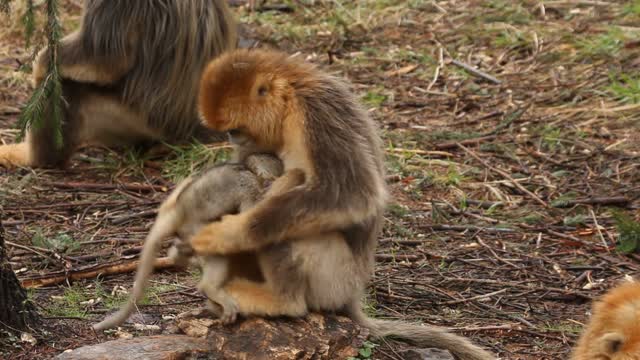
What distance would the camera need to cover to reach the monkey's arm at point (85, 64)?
8.03m

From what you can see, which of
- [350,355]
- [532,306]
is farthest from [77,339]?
[532,306]

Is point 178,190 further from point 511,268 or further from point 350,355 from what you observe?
point 511,268

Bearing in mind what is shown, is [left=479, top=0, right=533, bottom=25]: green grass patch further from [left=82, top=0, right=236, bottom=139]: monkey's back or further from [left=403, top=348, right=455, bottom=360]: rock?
[left=403, top=348, right=455, bottom=360]: rock

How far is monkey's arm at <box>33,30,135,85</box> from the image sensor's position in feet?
26.3

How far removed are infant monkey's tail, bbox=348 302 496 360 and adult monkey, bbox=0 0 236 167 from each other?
3.60 meters

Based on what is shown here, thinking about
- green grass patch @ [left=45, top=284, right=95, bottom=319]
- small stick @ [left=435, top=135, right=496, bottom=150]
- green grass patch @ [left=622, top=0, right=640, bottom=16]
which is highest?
green grass patch @ [left=622, top=0, right=640, bottom=16]

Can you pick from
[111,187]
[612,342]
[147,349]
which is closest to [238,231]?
[147,349]

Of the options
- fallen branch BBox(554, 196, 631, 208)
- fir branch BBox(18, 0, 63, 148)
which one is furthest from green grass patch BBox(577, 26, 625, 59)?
fir branch BBox(18, 0, 63, 148)

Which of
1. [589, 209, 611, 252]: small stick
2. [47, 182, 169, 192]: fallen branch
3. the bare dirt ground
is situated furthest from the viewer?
[47, 182, 169, 192]: fallen branch

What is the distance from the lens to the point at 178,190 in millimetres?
4715

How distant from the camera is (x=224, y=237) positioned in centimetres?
441

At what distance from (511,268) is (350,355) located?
189cm

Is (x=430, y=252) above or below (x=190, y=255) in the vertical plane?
below

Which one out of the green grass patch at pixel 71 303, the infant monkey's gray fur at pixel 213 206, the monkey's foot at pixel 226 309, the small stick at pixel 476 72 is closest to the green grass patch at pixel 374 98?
the small stick at pixel 476 72
